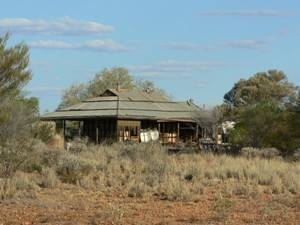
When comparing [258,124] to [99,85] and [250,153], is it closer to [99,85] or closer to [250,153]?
[250,153]

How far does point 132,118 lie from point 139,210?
40668 mm

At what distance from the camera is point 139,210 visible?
55.9 ft

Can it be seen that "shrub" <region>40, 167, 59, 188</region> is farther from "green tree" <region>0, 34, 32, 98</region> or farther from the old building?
the old building

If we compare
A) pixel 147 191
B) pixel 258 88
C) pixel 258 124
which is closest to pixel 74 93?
pixel 258 88

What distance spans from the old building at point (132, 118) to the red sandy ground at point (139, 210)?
36.1 m

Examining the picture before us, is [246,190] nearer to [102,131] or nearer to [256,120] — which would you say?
[256,120]

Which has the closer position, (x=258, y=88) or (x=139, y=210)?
(x=139, y=210)

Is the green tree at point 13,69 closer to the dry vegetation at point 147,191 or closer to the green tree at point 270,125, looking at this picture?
the dry vegetation at point 147,191

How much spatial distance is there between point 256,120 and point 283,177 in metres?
20.5

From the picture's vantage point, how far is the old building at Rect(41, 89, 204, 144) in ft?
191

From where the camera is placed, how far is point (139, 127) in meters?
60.1

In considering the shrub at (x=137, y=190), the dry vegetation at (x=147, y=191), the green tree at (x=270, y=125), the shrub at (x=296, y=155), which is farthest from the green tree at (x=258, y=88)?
the shrub at (x=137, y=190)

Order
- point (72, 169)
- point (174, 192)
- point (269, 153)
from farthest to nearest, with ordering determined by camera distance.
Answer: point (269, 153) < point (72, 169) < point (174, 192)

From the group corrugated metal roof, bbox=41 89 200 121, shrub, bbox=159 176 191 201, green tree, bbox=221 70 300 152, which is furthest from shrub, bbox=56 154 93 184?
corrugated metal roof, bbox=41 89 200 121
